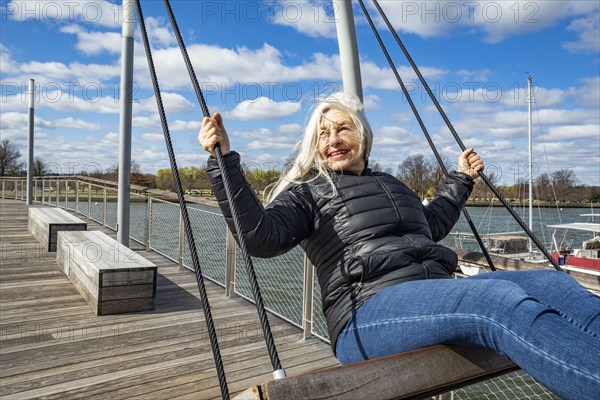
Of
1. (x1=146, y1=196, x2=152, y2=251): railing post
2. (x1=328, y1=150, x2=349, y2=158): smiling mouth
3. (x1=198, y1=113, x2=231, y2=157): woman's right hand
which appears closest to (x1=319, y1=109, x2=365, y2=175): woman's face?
(x1=328, y1=150, x2=349, y2=158): smiling mouth

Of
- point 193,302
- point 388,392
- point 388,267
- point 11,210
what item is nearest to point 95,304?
point 193,302

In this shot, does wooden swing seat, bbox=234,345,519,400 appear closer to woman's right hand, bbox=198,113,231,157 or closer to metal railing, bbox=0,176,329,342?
woman's right hand, bbox=198,113,231,157

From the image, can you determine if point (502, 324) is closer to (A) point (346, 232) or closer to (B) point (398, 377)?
(B) point (398, 377)

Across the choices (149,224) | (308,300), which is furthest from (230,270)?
(149,224)

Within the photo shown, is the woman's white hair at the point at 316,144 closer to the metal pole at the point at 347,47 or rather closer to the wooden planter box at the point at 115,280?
the metal pole at the point at 347,47

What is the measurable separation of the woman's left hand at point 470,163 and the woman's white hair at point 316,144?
635mm

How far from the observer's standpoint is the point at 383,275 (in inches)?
57.7

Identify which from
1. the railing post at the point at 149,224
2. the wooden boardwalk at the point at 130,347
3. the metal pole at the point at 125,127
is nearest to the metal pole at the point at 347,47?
the wooden boardwalk at the point at 130,347

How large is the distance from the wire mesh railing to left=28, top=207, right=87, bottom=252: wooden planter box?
2.82 feet

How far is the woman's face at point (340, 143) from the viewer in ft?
5.84

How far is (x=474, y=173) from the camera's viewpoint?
2.26 m

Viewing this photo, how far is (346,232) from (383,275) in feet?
0.62

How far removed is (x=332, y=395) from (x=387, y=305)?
50cm

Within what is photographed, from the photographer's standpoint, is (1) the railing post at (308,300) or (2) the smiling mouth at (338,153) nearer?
(2) the smiling mouth at (338,153)
